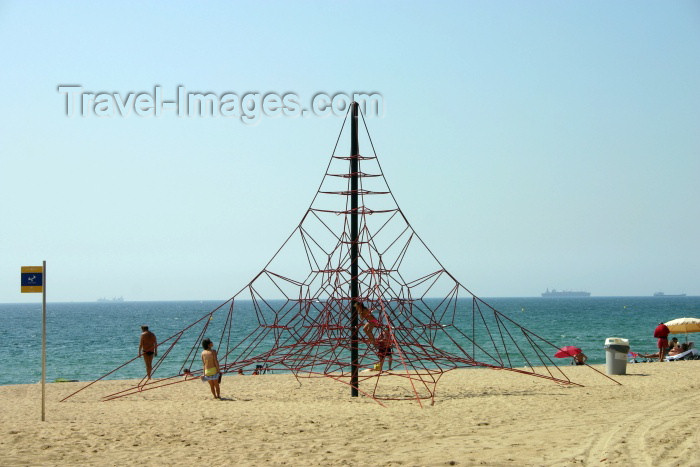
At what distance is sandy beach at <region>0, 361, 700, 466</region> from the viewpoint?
9016 mm

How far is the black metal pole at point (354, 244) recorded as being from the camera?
1490 cm

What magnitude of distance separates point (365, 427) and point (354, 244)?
4748mm

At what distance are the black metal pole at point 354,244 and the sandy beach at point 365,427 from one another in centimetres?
69

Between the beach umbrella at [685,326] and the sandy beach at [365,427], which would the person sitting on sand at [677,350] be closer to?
the beach umbrella at [685,326]

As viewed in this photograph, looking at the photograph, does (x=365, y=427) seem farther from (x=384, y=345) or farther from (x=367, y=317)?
(x=384, y=345)

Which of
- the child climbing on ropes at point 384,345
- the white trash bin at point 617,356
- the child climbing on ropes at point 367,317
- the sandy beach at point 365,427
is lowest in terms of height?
the sandy beach at point 365,427

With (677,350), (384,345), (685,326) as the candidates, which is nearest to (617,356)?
(384,345)

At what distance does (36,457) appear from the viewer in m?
9.12

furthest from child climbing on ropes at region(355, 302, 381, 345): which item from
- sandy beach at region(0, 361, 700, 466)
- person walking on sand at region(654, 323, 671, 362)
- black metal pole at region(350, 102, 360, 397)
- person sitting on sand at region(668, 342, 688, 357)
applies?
person walking on sand at region(654, 323, 671, 362)

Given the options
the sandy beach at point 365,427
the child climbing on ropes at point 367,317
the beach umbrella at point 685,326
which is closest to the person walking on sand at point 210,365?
the sandy beach at point 365,427

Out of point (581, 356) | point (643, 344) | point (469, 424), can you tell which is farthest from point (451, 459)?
point (643, 344)

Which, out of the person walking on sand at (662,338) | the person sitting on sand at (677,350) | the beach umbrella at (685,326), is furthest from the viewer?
the beach umbrella at (685,326)

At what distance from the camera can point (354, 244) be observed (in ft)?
49.4

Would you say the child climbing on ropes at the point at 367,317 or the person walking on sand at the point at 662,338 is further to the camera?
the person walking on sand at the point at 662,338
